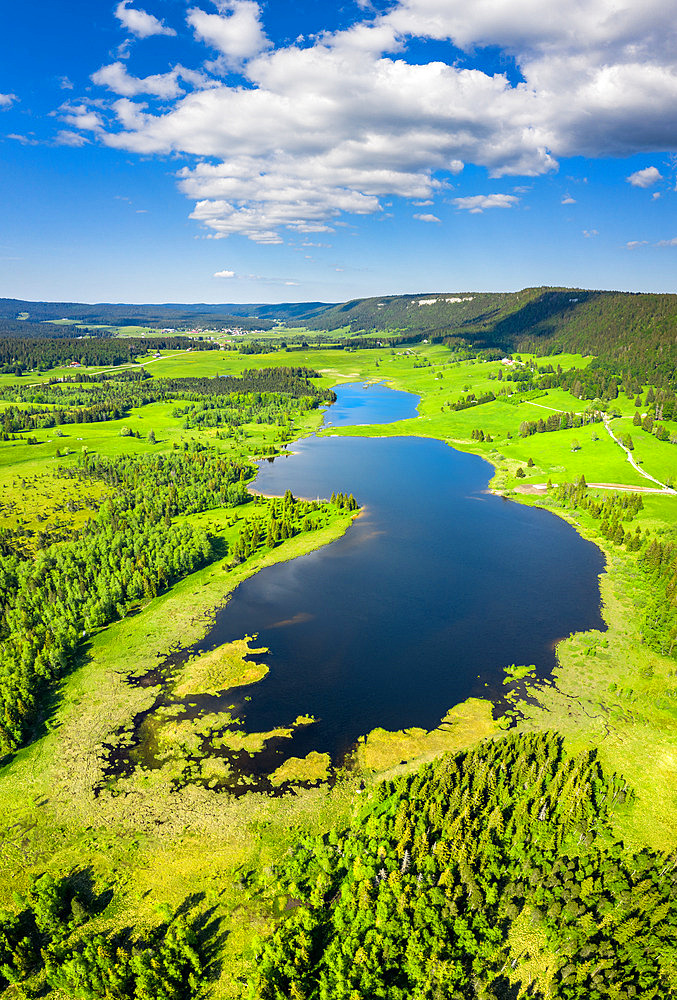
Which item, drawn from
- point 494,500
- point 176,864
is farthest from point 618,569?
point 176,864

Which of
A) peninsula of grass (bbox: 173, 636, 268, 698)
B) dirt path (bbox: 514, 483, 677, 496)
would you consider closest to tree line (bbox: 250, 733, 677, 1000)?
peninsula of grass (bbox: 173, 636, 268, 698)

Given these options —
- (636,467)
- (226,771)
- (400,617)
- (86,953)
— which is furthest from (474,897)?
(636,467)

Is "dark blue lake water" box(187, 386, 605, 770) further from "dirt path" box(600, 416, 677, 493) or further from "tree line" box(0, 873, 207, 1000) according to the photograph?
"dirt path" box(600, 416, 677, 493)

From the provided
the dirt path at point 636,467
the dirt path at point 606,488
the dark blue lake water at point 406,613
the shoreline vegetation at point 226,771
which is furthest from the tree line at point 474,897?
the dirt path at point 636,467

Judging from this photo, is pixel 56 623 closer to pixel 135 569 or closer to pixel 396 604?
pixel 135 569

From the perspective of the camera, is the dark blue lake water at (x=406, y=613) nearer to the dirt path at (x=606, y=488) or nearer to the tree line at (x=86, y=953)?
the dirt path at (x=606, y=488)

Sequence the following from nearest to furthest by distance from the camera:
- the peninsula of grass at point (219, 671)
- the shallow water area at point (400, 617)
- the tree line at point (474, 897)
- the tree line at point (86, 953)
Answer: the tree line at point (474, 897) < the tree line at point (86, 953) < the shallow water area at point (400, 617) < the peninsula of grass at point (219, 671)

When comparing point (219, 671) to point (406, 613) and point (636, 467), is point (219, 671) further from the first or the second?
point (636, 467)
